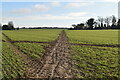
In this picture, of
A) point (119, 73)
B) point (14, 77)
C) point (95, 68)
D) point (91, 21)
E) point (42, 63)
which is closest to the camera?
point (14, 77)

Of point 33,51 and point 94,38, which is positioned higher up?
point 94,38

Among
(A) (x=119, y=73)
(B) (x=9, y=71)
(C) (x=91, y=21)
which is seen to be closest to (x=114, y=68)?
(A) (x=119, y=73)

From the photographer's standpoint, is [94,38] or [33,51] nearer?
[33,51]

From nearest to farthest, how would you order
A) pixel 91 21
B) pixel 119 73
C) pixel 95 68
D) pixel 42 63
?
pixel 119 73 → pixel 95 68 → pixel 42 63 → pixel 91 21

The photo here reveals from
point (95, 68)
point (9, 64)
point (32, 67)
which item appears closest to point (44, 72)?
point (32, 67)

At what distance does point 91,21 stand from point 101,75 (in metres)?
181

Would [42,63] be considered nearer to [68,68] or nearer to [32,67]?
[32,67]

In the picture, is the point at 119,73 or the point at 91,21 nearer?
the point at 119,73

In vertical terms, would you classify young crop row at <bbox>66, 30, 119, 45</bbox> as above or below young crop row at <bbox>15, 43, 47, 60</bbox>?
above

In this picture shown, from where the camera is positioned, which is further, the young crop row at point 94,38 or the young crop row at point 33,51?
the young crop row at point 94,38

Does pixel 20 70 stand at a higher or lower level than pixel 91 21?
lower

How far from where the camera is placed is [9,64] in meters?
12.8

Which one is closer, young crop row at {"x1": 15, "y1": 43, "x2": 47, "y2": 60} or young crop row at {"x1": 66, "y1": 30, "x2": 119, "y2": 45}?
young crop row at {"x1": 15, "y1": 43, "x2": 47, "y2": 60}

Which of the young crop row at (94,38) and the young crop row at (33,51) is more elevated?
the young crop row at (94,38)
